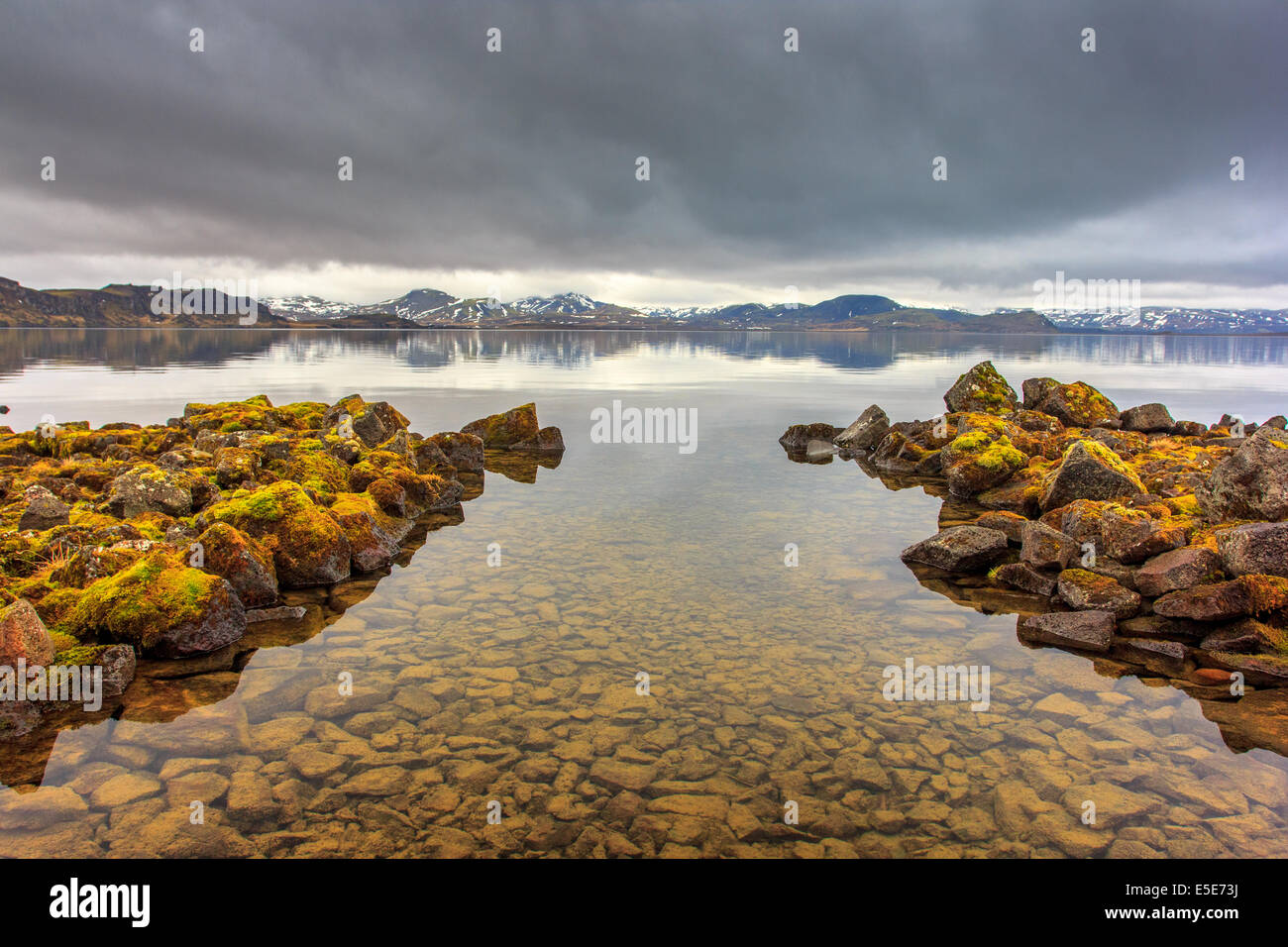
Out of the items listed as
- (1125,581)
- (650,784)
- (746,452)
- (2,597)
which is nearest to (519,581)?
(650,784)

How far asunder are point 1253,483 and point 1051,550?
16.4ft

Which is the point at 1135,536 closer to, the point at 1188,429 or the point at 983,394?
the point at 983,394

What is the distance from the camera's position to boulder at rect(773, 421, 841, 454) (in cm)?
3544

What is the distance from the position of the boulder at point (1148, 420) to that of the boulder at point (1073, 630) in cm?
2744

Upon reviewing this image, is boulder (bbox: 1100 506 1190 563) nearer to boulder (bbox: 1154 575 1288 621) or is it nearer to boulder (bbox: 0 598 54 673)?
boulder (bbox: 1154 575 1288 621)

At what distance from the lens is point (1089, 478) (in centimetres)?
1997

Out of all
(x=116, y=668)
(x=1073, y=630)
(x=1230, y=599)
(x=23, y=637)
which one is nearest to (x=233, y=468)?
Result: (x=116, y=668)

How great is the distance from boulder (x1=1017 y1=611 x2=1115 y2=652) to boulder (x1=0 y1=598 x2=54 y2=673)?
16.7 m

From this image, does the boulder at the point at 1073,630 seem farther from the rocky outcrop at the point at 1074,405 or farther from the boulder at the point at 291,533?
the rocky outcrop at the point at 1074,405

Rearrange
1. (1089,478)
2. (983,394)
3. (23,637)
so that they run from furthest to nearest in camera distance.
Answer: (983,394) < (1089,478) < (23,637)

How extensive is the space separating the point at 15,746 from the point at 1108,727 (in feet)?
50.3
